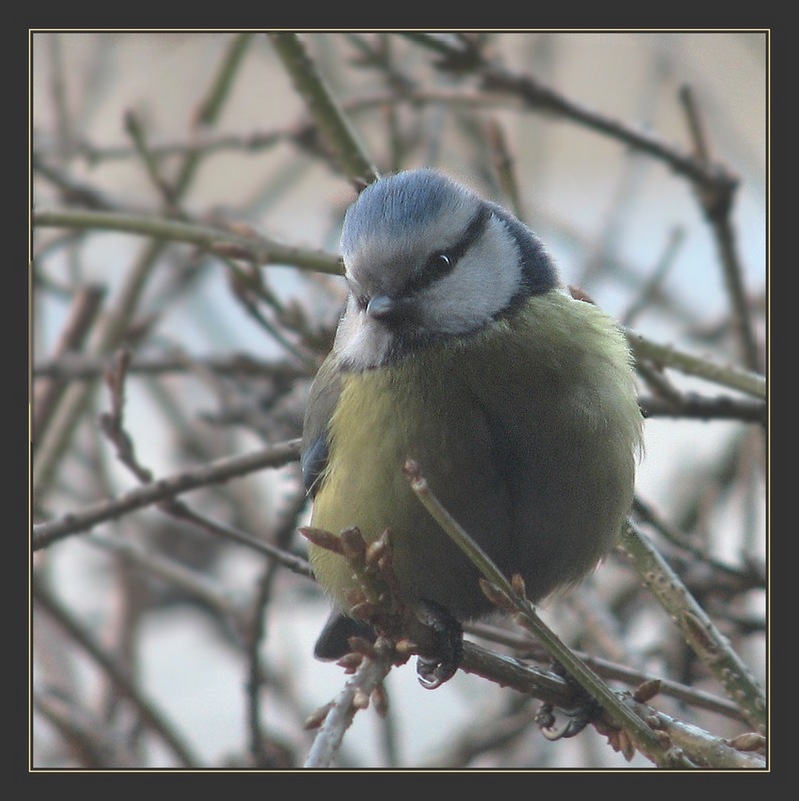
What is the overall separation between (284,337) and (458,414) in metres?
0.55

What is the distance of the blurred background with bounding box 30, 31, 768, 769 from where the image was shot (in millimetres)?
1932

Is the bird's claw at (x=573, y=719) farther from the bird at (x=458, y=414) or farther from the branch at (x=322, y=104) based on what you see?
the branch at (x=322, y=104)

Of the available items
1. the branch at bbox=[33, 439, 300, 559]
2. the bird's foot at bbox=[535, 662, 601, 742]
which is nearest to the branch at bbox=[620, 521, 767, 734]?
the bird's foot at bbox=[535, 662, 601, 742]

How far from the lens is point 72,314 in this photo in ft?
7.59

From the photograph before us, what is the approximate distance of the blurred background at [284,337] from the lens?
193 cm

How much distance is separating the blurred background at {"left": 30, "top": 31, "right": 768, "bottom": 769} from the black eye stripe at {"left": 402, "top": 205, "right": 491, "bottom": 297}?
0.41 feet

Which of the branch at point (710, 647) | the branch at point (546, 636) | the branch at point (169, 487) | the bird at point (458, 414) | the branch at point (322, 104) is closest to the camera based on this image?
the branch at point (546, 636)

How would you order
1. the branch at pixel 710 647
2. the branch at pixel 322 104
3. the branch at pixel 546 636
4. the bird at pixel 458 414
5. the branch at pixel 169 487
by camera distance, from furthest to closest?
the branch at pixel 322 104, the branch at pixel 169 487, the bird at pixel 458 414, the branch at pixel 710 647, the branch at pixel 546 636

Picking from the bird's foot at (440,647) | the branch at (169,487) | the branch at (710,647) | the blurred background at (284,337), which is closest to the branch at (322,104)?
the blurred background at (284,337)

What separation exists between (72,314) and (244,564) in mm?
1110

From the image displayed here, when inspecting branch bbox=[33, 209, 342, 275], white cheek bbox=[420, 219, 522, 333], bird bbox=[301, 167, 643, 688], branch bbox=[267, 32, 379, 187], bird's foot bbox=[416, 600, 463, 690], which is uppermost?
branch bbox=[267, 32, 379, 187]

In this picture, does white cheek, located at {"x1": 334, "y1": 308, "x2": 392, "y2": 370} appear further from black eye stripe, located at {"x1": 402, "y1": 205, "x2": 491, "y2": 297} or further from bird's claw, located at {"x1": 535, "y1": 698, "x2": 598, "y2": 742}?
bird's claw, located at {"x1": 535, "y1": 698, "x2": 598, "y2": 742}

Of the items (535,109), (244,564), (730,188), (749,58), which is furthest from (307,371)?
(244,564)
